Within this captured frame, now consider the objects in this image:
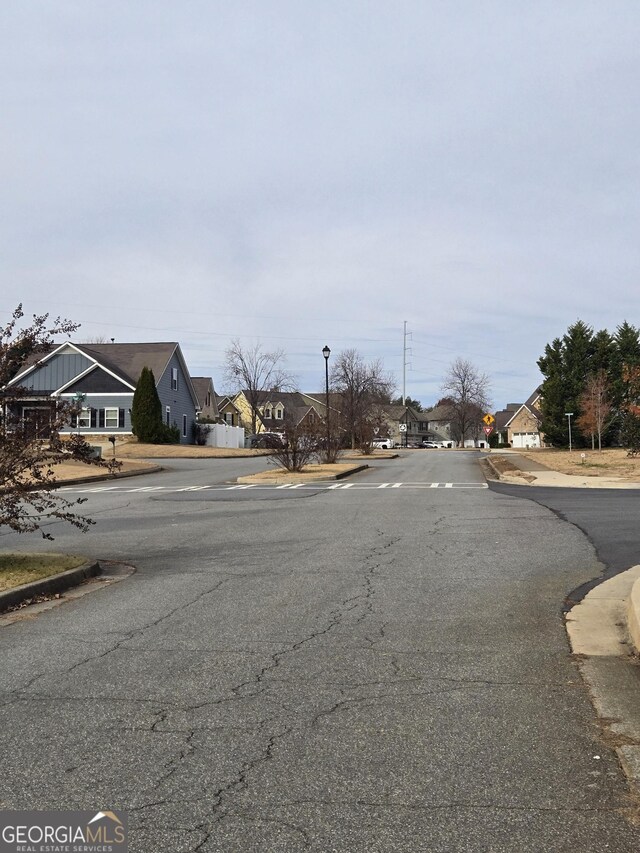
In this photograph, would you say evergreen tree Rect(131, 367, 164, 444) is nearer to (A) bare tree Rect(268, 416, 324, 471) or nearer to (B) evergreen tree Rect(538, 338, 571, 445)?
(A) bare tree Rect(268, 416, 324, 471)

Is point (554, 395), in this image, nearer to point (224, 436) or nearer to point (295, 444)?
point (224, 436)

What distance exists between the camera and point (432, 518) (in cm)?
1598

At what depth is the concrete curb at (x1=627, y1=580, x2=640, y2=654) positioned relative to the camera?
267 inches

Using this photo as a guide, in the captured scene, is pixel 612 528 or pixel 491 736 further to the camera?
pixel 612 528

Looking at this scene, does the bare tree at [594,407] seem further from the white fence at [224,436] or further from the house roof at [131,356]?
the house roof at [131,356]

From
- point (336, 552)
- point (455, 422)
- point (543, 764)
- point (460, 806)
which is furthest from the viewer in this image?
point (455, 422)

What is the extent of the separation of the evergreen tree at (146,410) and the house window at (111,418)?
11.0ft

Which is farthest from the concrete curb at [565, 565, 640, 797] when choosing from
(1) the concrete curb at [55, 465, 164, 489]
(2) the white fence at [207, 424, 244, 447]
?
(2) the white fence at [207, 424, 244, 447]

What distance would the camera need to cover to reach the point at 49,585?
9305mm

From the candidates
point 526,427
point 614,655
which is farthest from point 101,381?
point 526,427

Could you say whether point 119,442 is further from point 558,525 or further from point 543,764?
point 543,764

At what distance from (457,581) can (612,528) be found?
5.86 metres

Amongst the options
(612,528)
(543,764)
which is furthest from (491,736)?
(612,528)

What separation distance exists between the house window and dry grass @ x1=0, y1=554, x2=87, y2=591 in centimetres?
4865
